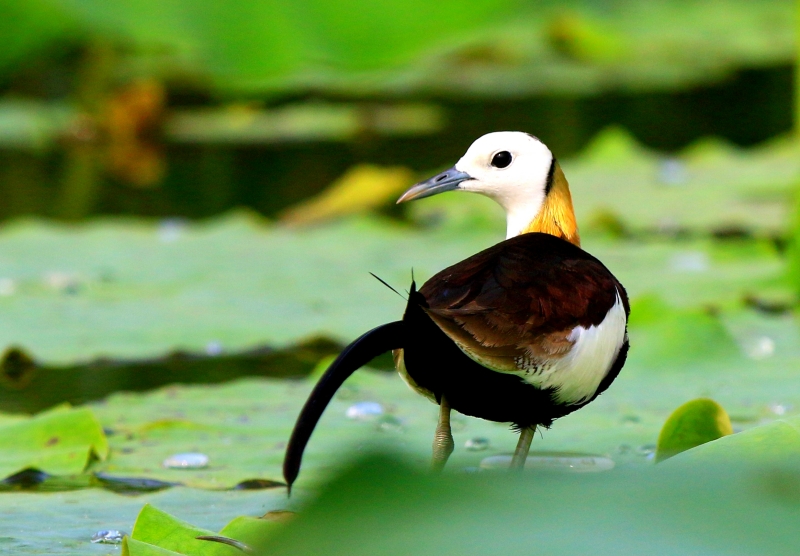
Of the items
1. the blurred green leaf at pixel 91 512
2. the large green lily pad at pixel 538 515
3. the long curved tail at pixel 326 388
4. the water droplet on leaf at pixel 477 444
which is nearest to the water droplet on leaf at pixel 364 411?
the water droplet on leaf at pixel 477 444

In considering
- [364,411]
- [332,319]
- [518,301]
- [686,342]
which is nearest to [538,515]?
[518,301]

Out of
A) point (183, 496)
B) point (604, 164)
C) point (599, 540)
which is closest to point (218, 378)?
point (183, 496)

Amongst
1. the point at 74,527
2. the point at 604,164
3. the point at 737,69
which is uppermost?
the point at 737,69

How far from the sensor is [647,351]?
10.2 ft

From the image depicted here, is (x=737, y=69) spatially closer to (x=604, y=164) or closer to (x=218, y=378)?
(x=604, y=164)

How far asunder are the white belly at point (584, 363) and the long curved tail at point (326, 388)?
0.26 metres

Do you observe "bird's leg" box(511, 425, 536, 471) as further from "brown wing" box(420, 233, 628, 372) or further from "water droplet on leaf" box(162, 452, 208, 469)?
"water droplet on leaf" box(162, 452, 208, 469)

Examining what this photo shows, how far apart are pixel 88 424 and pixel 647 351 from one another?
1345mm

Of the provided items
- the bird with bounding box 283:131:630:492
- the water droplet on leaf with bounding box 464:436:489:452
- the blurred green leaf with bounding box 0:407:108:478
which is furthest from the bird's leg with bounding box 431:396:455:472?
the blurred green leaf with bounding box 0:407:108:478

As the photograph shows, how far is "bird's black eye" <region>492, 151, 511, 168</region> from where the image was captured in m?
2.24

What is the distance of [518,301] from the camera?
1.72 meters

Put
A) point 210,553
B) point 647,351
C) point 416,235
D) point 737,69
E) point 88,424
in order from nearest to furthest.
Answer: point 210,553, point 88,424, point 647,351, point 416,235, point 737,69

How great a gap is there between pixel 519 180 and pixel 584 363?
0.51 meters

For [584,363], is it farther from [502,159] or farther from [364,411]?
[364,411]
